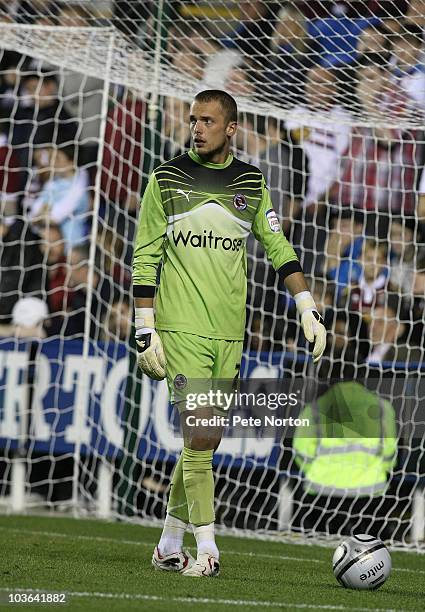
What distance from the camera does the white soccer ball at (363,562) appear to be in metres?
4.39

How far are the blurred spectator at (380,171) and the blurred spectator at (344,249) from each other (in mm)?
114

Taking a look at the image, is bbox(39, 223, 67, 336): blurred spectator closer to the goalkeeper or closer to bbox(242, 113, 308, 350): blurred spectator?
bbox(242, 113, 308, 350): blurred spectator

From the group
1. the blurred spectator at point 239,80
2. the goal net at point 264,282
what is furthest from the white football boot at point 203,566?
the blurred spectator at point 239,80

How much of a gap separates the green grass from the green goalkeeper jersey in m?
0.99

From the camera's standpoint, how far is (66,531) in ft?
22.2

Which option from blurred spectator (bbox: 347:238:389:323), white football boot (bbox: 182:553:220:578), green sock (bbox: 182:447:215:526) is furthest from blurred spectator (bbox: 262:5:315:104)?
white football boot (bbox: 182:553:220:578)

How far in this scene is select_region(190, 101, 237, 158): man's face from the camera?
185 inches

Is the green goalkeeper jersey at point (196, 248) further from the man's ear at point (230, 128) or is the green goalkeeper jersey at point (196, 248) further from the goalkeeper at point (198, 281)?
the man's ear at point (230, 128)

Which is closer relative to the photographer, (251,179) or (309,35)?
(251,179)

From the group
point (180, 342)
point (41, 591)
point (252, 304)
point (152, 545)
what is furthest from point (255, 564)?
point (252, 304)

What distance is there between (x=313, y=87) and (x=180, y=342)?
3398 mm

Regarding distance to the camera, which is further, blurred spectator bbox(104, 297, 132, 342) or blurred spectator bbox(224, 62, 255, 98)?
blurred spectator bbox(104, 297, 132, 342)

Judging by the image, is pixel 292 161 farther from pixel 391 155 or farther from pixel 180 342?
pixel 180 342

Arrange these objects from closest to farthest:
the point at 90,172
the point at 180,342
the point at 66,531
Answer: the point at 180,342 → the point at 66,531 → the point at 90,172
